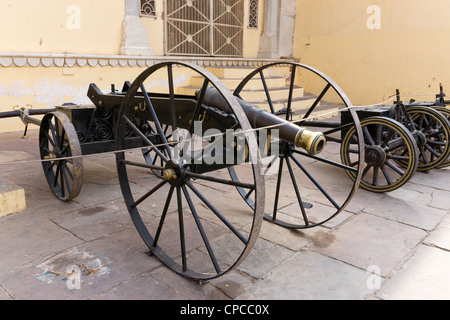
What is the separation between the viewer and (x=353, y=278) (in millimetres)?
2588

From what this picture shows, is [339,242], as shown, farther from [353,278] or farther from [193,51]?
[193,51]

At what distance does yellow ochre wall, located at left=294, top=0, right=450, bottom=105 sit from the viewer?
359 inches

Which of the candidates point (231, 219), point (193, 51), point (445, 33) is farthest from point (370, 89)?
point (231, 219)

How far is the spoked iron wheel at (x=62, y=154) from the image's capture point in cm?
349

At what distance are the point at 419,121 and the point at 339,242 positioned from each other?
291 cm

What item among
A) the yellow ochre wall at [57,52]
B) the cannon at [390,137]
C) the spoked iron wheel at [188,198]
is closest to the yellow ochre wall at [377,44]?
the cannon at [390,137]

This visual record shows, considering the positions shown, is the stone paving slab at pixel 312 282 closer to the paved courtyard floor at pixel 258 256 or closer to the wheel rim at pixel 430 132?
the paved courtyard floor at pixel 258 256

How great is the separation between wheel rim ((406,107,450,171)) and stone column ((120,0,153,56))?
521cm

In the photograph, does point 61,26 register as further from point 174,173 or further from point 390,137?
point 390,137

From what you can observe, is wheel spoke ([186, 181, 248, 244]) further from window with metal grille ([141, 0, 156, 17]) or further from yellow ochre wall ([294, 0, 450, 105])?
yellow ochre wall ([294, 0, 450, 105])

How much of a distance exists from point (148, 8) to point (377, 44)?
5967mm

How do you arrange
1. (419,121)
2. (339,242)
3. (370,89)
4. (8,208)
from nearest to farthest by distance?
(339,242) → (8,208) → (419,121) → (370,89)

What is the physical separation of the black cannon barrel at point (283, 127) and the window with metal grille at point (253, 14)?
315 inches

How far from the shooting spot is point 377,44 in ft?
32.9
